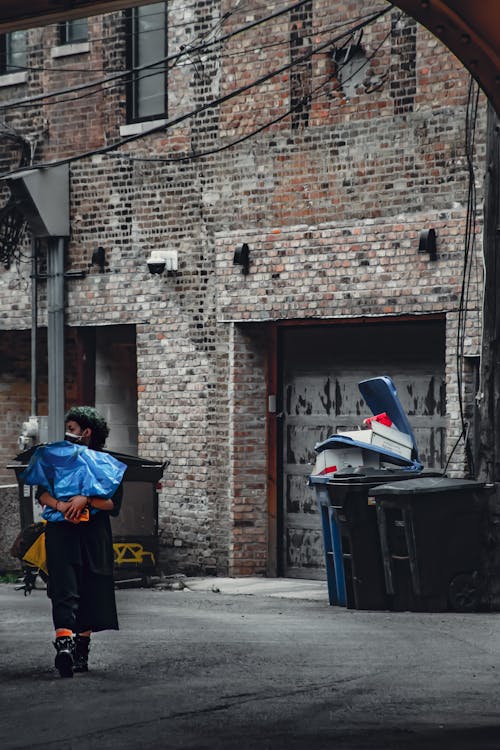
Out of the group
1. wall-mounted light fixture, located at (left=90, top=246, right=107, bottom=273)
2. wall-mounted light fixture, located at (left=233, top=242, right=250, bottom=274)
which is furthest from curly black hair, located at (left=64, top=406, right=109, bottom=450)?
wall-mounted light fixture, located at (left=90, top=246, right=107, bottom=273)

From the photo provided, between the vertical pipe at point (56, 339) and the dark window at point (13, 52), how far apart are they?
2.29 m

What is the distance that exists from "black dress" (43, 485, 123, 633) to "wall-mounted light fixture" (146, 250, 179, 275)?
800 cm

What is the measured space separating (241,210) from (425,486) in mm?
5325

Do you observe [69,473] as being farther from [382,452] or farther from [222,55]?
[222,55]

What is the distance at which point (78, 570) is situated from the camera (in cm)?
1002

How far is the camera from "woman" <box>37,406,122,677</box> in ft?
32.2

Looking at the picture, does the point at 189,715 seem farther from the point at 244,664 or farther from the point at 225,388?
the point at 225,388

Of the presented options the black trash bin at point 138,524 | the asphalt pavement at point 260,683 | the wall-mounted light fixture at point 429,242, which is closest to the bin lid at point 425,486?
the asphalt pavement at point 260,683

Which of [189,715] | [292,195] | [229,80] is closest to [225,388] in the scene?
[292,195]

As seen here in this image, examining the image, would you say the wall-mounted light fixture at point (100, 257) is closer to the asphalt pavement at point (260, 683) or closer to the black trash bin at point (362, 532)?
the asphalt pavement at point (260, 683)

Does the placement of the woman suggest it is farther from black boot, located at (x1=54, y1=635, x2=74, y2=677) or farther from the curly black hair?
the curly black hair

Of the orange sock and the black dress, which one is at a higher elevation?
the black dress

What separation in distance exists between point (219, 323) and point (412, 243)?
2.66 meters

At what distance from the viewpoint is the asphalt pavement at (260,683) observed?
7773mm
